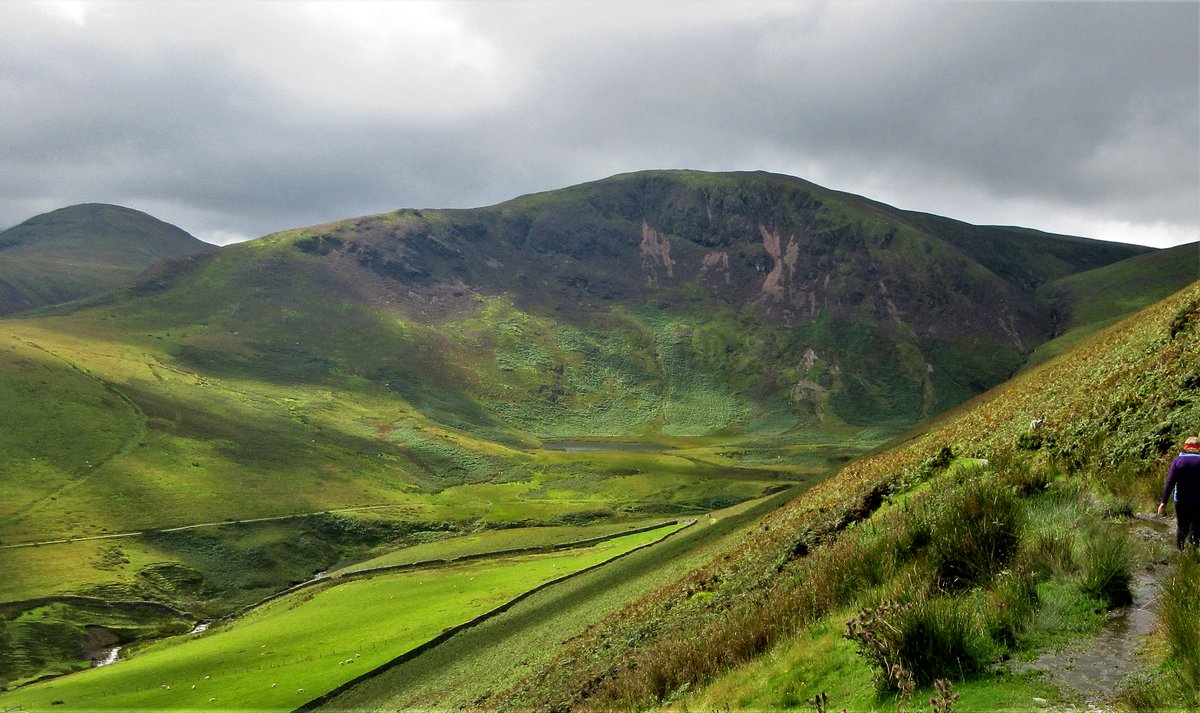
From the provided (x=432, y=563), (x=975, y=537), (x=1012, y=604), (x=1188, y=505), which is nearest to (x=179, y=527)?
(x=432, y=563)

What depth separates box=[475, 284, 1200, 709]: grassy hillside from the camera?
27.5ft

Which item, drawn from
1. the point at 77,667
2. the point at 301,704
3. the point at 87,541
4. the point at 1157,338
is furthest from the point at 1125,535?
the point at 87,541

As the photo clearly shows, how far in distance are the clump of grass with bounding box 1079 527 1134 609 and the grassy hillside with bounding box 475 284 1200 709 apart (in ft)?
0.06

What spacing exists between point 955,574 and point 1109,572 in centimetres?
220

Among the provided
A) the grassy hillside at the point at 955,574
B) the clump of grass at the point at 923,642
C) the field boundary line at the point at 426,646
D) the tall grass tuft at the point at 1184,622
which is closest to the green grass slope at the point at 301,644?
the field boundary line at the point at 426,646

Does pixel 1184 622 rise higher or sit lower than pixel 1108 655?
higher

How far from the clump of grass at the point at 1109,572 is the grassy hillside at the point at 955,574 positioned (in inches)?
0.8

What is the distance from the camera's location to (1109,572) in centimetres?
874

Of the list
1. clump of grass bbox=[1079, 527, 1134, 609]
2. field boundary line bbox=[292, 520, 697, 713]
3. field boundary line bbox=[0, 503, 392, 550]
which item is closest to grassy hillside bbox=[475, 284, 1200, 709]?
clump of grass bbox=[1079, 527, 1134, 609]

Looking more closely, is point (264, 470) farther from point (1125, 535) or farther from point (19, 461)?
point (1125, 535)

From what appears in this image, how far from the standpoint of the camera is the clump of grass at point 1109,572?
8586 mm

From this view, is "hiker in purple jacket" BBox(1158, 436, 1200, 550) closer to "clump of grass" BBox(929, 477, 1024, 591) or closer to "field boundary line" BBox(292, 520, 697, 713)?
"clump of grass" BBox(929, 477, 1024, 591)

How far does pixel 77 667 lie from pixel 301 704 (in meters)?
37.8

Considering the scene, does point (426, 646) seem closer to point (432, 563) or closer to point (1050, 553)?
point (432, 563)
